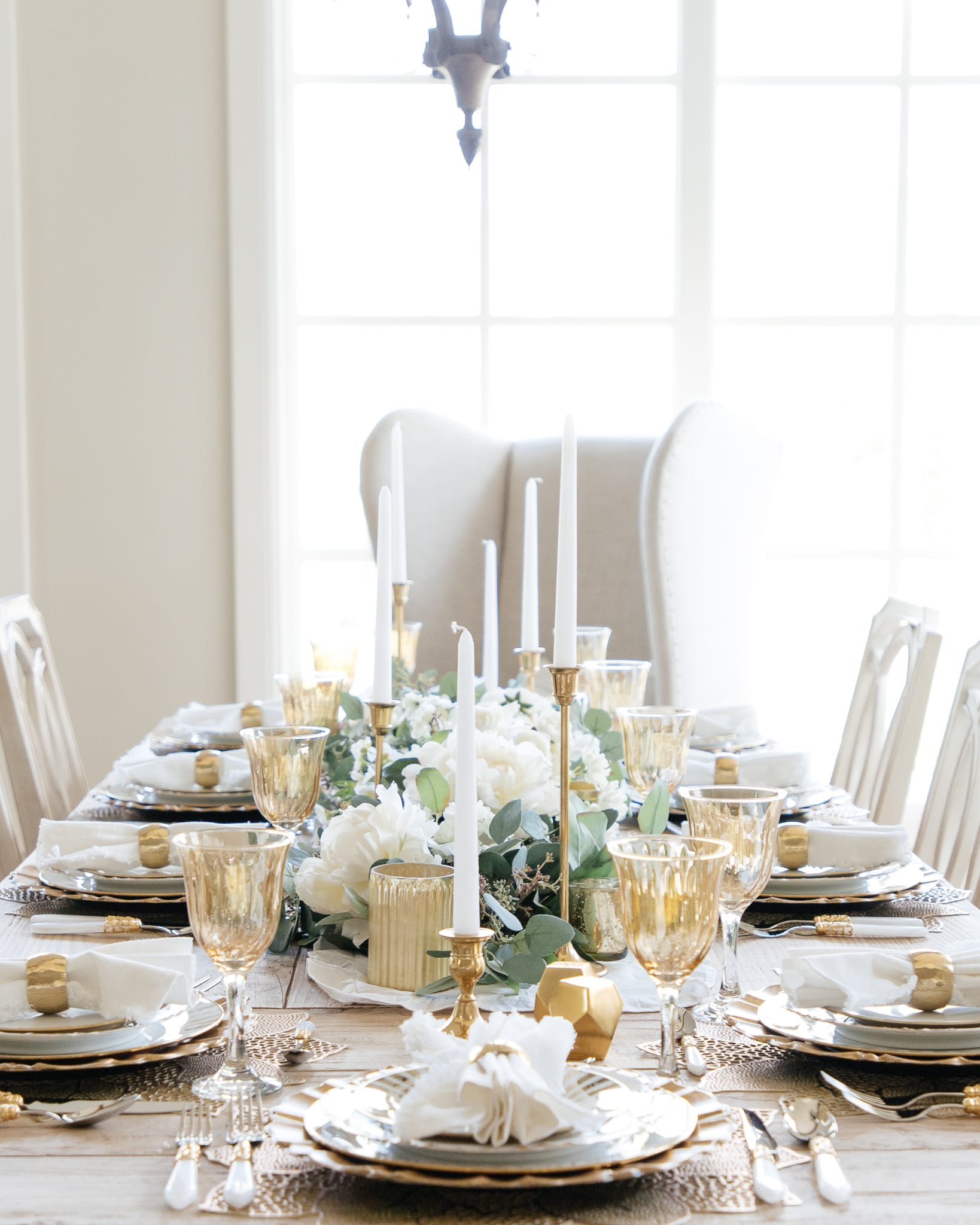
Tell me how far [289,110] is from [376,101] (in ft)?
0.74

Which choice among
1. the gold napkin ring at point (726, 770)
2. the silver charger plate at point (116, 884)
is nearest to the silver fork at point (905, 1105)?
the silver charger plate at point (116, 884)

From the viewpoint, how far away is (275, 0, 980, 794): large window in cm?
360

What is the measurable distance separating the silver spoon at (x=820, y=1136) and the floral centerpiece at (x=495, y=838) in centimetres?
23

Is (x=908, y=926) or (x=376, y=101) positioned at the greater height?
(x=376, y=101)

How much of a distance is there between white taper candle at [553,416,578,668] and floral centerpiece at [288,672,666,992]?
0.15 meters

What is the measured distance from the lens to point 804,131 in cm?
363

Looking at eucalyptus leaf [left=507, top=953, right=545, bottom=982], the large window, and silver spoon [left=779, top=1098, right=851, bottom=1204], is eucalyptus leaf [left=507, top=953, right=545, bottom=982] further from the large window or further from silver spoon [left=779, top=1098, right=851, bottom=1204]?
the large window

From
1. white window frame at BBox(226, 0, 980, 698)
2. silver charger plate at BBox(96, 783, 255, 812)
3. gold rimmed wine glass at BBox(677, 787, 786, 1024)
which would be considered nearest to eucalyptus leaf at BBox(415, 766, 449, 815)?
gold rimmed wine glass at BBox(677, 787, 786, 1024)

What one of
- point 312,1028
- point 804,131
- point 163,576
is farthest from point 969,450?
point 312,1028

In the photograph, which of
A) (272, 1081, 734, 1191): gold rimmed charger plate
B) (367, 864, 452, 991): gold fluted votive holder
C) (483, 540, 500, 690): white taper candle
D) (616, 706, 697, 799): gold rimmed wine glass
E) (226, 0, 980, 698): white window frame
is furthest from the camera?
(226, 0, 980, 698): white window frame

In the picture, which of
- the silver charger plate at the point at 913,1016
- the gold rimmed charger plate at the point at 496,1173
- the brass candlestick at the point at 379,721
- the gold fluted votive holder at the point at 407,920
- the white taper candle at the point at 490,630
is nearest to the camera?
the gold rimmed charger plate at the point at 496,1173

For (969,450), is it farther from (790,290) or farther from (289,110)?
(289,110)

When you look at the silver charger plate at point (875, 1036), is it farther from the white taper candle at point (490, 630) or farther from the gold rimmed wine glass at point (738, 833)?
the white taper candle at point (490, 630)

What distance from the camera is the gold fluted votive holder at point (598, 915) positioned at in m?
1.07
